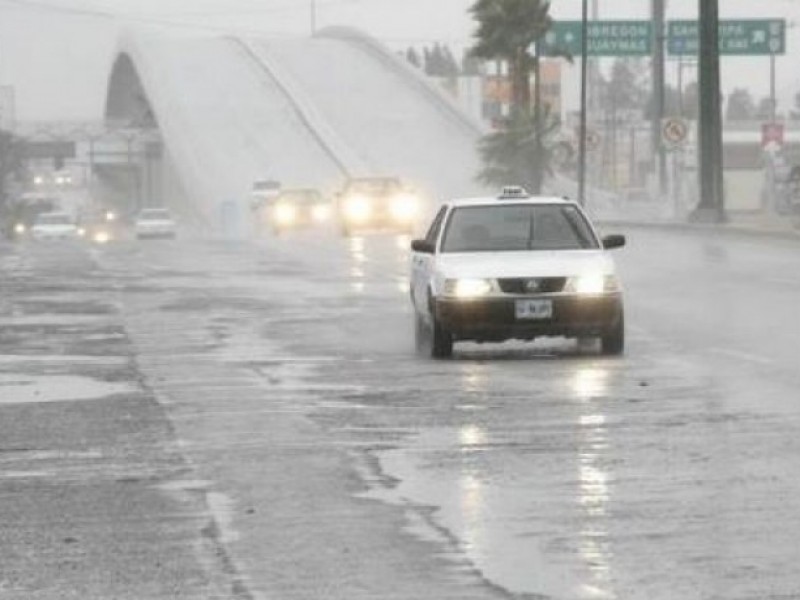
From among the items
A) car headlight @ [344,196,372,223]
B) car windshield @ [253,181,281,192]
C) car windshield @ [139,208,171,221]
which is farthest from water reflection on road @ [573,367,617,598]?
car windshield @ [253,181,281,192]

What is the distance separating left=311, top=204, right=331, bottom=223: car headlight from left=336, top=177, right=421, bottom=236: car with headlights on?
11.7 m

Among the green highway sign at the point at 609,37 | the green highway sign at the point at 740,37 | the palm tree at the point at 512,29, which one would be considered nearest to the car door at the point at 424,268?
the green highway sign at the point at 740,37

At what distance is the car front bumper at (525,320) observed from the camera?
68.2ft

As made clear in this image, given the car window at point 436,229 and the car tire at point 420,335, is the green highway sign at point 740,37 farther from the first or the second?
the car tire at point 420,335

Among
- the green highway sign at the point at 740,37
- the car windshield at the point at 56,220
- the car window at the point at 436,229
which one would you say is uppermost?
the green highway sign at the point at 740,37

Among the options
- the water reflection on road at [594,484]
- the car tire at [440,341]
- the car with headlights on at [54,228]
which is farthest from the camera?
the car with headlights on at [54,228]

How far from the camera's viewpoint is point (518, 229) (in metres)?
22.0

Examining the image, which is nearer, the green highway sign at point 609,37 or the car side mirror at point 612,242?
the car side mirror at point 612,242

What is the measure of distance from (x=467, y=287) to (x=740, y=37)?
69738 millimetres

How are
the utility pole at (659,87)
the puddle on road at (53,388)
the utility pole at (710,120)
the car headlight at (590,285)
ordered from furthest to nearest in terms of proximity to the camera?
the utility pole at (659,87) < the utility pole at (710,120) < the car headlight at (590,285) < the puddle on road at (53,388)

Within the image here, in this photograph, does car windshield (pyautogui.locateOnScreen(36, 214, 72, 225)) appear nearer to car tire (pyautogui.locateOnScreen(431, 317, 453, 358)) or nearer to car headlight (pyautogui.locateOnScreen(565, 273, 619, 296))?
car tire (pyautogui.locateOnScreen(431, 317, 453, 358))

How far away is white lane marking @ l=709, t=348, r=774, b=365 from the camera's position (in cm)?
2020

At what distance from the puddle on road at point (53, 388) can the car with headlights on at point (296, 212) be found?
60355 millimetres

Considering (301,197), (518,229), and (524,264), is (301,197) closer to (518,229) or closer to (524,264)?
(518,229)
